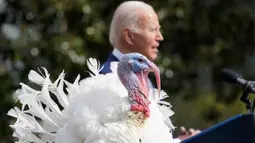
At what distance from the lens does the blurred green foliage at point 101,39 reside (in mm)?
7566

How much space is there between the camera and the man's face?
5.12 metres

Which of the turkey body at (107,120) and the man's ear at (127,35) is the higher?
the man's ear at (127,35)

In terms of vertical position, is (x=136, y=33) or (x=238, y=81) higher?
(x=136, y=33)

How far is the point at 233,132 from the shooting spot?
3.47 metres

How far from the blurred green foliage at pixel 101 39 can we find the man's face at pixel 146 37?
7.65ft

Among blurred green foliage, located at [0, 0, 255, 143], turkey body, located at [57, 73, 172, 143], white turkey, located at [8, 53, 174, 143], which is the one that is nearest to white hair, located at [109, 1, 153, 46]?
white turkey, located at [8, 53, 174, 143]

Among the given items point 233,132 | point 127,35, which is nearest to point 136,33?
point 127,35

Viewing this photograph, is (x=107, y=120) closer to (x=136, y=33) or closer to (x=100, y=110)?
(x=100, y=110)

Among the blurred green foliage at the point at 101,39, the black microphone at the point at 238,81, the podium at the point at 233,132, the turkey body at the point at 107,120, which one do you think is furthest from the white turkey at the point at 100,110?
the blurred green foliage at the point at 101,39

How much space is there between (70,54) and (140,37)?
95.6 inches

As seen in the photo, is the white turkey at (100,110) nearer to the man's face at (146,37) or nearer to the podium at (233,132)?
the podium at (233,132)

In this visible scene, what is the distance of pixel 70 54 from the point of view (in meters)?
7.49

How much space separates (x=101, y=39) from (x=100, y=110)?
147 inches

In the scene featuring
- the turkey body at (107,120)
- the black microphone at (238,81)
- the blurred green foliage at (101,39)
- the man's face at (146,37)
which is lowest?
Result: the turkey body at (107,120)
